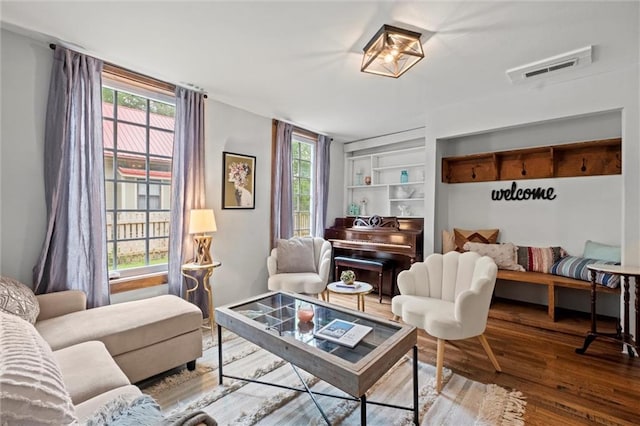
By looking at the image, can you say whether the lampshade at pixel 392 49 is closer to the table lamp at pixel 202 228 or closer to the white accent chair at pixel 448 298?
the white accent chair at pixel 448 298

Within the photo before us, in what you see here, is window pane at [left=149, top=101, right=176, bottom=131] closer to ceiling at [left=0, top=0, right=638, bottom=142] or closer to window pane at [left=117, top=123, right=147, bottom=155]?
window pane at [left=117, top=123, right=147, bottom=155]

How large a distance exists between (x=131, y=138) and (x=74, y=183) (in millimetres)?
752

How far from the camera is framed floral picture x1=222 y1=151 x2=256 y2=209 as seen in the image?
11.3 feet

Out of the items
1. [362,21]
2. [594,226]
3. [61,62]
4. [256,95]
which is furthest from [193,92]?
[594,226]

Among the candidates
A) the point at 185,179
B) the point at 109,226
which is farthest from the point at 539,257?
the point at 109,226

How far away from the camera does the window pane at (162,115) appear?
297cm

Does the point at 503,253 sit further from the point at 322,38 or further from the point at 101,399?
the point at 101,399

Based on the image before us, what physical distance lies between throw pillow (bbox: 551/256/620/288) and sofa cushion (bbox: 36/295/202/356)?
3.71 metres

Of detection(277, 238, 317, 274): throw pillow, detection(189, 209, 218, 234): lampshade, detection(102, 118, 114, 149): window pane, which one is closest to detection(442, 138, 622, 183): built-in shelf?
detection(277, 238, 317, 274): throw pillow

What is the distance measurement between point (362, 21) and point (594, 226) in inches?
133

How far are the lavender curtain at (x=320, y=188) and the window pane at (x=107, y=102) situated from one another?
282cm

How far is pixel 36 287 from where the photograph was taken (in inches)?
84.4

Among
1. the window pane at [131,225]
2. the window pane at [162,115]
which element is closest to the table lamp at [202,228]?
the window pane at [131,225]

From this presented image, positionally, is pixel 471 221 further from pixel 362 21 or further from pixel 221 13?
pixel 221 13
